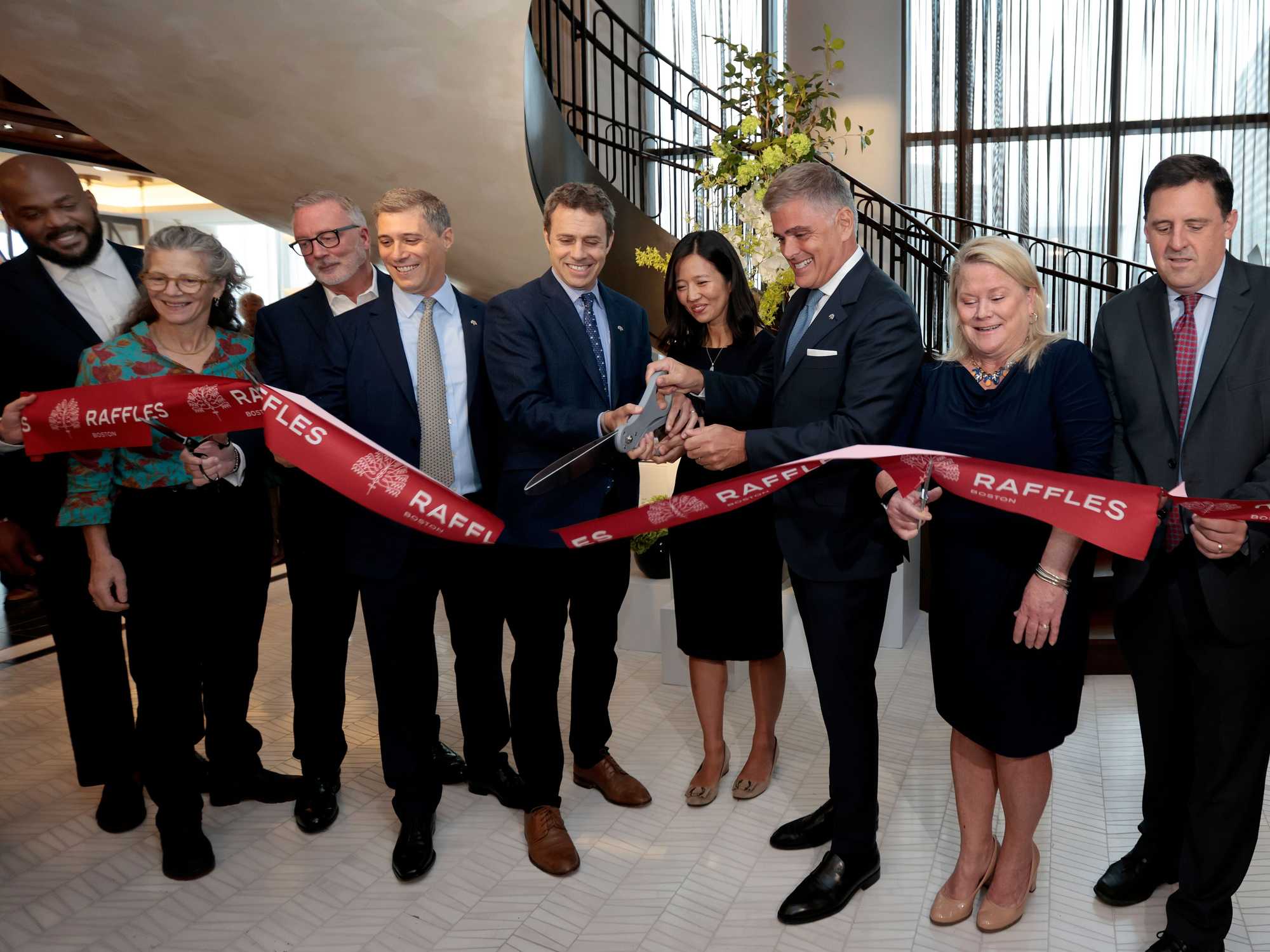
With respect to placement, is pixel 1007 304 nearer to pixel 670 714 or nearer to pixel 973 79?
pixel 670 714

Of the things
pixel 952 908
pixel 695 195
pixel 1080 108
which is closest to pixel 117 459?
pixel 952 908

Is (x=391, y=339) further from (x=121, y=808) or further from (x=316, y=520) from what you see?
(x=121, y=808)

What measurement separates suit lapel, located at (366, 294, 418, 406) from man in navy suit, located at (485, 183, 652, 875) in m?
0.22

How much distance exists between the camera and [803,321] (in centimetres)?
242

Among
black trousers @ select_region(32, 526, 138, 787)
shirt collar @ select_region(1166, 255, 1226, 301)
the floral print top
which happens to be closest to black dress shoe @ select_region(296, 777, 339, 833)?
black trousers @ select_region(32, 526, 138, 787)

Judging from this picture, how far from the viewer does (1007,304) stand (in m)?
2.03

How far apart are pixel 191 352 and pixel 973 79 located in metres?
9.50

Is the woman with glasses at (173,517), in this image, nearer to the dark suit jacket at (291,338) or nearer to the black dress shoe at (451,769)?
the dark suit jacket at (291,338)

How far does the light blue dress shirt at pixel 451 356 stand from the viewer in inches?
101

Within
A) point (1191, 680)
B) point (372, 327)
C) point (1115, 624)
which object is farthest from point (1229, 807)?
point (372, 327)

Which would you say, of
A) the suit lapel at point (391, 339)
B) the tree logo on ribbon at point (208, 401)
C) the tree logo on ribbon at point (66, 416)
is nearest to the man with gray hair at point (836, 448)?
the suit lapel at point (391, 339)

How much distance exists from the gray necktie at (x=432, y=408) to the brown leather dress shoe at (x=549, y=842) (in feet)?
3.17

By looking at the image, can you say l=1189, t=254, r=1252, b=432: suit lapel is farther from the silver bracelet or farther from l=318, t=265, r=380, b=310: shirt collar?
l=318, t=265, r=380, b=310: shirt collar

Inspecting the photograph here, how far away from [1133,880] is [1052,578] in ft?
3.08
